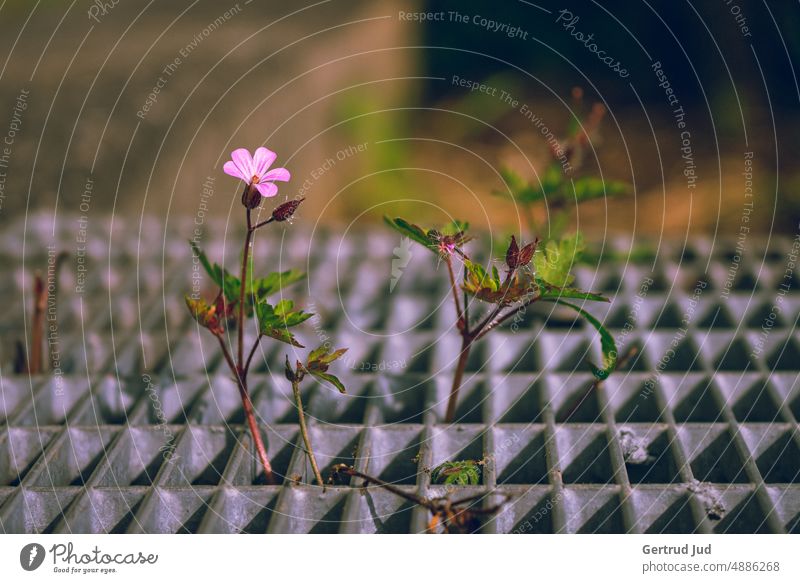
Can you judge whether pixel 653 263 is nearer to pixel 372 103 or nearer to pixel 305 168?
pixel 305 168

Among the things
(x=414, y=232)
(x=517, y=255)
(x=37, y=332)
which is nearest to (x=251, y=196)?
(x=414, y=232)

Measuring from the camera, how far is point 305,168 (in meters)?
1.98

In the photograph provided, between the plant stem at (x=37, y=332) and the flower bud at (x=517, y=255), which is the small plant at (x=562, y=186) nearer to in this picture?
the flower bud at (x=517, y=255)

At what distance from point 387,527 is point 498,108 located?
2.49 metres

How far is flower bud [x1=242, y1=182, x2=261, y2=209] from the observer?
0.75m

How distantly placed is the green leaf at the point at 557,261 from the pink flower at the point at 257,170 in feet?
0.86

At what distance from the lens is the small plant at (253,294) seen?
29.1 inches

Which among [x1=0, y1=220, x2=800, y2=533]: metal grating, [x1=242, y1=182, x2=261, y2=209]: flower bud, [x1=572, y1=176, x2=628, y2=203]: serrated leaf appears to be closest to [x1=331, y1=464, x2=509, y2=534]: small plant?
[x1=0, y1=220, x2=800, y2=533]: metal grating

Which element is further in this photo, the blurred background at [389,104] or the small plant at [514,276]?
the blurred background at [389,104]

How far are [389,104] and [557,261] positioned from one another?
1.94 meters

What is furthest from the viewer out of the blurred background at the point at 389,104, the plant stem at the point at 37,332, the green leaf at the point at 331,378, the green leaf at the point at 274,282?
the blurred background at the point at 389,104

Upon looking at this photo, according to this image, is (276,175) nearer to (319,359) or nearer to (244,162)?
(244,162)
